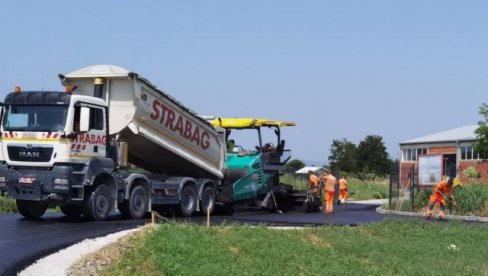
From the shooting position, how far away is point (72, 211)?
16.6 meters

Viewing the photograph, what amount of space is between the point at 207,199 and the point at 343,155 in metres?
58.6

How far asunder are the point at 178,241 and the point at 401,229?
6758 mm

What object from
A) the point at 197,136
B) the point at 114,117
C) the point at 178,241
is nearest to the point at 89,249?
the point at 178,241

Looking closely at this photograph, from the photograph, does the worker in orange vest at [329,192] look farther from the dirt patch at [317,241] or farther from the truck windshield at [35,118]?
the truck windshield at [35,118]

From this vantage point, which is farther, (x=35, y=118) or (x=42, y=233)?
(x=35, y=118)

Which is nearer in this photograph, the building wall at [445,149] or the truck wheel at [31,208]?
the truck wheel at [31,208]

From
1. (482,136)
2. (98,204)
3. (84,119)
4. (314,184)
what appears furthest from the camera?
(482,136)

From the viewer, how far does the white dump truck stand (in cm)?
1501

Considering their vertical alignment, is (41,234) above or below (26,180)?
below

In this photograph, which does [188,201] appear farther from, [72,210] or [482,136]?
[482,136]

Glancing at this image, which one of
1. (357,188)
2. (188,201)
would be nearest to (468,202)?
(188,201)

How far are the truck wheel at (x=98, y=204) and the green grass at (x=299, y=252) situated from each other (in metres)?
3.98

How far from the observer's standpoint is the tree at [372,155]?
74.9m

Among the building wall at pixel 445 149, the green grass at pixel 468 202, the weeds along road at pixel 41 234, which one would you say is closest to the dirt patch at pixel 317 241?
the weeds along road at pixel 41 234
